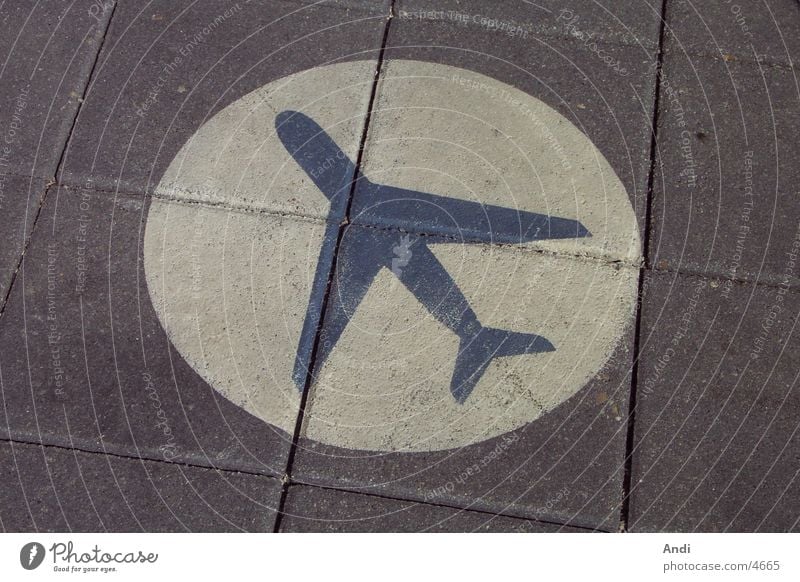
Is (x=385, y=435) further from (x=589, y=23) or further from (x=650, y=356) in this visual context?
(x=589, y=23)

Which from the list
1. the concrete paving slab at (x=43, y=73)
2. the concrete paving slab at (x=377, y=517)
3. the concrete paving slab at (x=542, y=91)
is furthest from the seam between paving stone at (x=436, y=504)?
the concrete paving slab at (x=43, y=73)

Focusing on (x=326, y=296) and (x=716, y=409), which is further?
(x=326, y=296)

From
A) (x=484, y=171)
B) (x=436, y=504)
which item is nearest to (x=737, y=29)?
(x=484, y=171)

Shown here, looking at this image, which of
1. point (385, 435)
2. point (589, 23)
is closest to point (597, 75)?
point (589, 23)

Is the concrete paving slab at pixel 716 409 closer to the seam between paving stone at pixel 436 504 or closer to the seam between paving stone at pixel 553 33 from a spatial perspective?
the seam between paving stone at pixel 436 504

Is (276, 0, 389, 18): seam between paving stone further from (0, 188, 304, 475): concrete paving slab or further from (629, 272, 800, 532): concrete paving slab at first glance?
(629, 272, 800, 532): concrete paving slab

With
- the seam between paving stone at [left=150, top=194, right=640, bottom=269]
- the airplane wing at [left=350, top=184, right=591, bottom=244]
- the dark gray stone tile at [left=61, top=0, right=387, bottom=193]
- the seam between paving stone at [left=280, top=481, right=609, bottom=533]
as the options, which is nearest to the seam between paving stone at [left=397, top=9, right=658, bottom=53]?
the dark gray stone tile at [left=61, top=0, right=387, bottom=193]

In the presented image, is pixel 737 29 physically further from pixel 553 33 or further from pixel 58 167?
pixel 58 167
